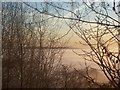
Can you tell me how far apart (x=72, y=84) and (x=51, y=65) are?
0.29 meters

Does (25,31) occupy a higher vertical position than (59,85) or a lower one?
higher

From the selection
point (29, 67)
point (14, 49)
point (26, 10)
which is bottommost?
point (29, 67)

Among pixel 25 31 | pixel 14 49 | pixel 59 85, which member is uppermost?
pixel 25 31

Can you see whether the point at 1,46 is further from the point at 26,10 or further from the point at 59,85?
the point at 59,85

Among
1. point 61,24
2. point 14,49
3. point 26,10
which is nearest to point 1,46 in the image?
point 14,49

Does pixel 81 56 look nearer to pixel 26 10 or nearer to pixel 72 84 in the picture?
pixel 72 84

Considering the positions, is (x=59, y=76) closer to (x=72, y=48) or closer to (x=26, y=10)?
(x=72, y=48)

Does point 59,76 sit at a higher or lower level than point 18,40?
lower

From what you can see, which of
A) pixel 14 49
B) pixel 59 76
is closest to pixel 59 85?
pixel 59 76

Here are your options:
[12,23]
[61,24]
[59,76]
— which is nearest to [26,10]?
[12,23]

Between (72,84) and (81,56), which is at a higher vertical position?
(81,56)

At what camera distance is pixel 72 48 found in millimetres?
2559

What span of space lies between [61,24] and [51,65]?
432mm

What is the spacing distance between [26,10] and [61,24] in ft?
1.28
